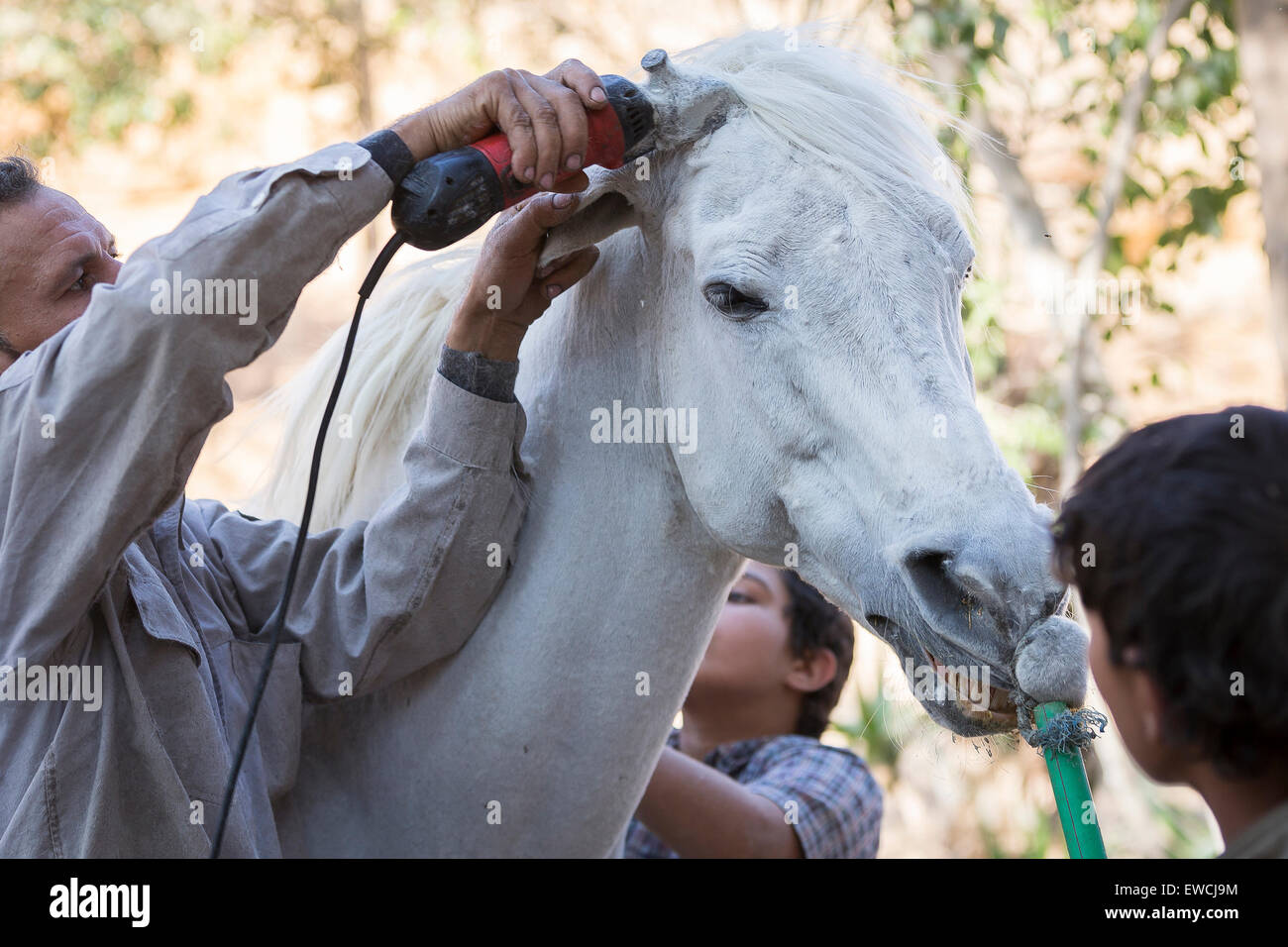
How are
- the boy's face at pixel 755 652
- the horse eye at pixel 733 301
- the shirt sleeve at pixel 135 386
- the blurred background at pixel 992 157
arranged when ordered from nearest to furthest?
the shirt sleeve at pixel 135 386 → the horse eye at pixel 733 301 → the boy's face at pixel 755 652 → the blurred background at pixel 992 157

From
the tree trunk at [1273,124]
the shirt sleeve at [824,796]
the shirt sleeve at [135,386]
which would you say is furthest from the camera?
the tree trunk at [1273,124]

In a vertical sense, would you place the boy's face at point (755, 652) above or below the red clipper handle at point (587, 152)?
below

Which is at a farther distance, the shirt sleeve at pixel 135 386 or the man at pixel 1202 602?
the shirt sleeve at pixel 135 386

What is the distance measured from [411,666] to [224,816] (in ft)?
1.18

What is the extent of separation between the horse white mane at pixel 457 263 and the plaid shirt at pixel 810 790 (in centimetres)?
87

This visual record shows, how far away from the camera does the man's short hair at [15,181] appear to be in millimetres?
1577

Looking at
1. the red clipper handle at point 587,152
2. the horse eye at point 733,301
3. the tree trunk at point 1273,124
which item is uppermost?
Answer: the tree trunk at point 1273,124

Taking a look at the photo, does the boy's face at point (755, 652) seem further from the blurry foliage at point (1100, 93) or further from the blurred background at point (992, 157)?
the blurry foliage at point (1100, 93)

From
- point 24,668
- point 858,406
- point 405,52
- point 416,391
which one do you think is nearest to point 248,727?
point 24,668

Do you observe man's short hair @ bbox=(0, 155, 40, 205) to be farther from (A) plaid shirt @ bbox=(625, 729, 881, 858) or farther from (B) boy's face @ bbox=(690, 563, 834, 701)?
(B) boy's face @ bbox=(690, 563, 834, 701)

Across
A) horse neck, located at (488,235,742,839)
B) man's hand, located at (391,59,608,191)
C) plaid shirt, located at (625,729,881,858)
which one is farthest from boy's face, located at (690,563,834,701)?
man's hand, located at (391,59,608,191)

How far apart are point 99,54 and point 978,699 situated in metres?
10.2

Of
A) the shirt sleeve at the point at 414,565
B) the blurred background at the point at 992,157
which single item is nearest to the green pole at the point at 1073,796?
the blurred background at the point at 992,157
